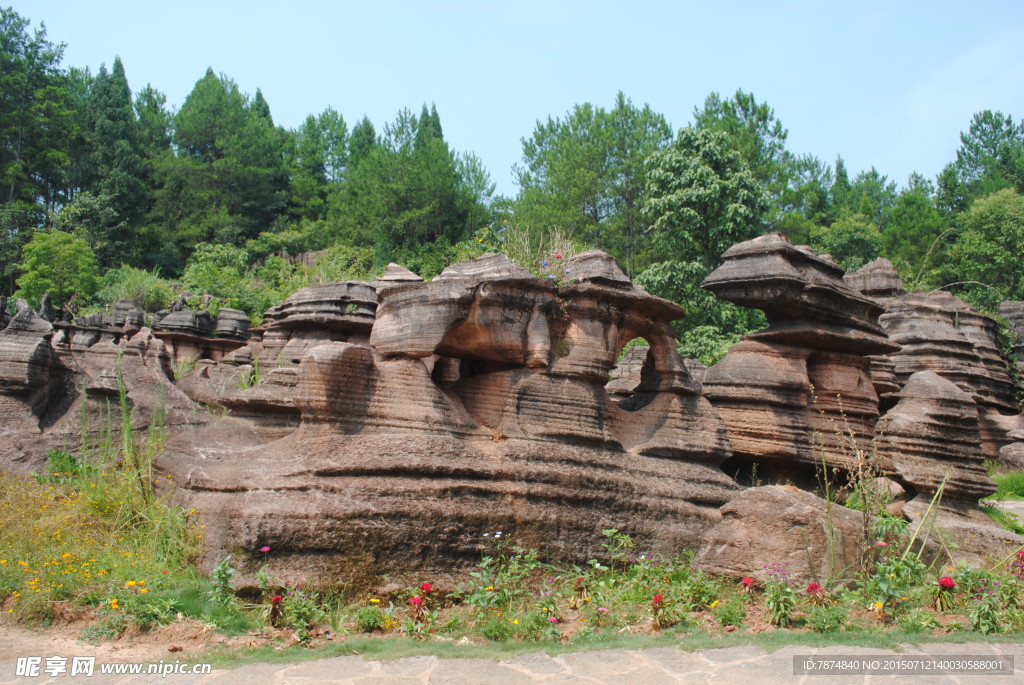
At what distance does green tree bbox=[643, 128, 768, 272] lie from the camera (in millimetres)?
Answer: 19453

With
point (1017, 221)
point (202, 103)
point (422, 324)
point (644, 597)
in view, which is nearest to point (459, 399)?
point (422, 324)

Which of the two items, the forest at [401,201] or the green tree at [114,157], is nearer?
the forest at [401,201]

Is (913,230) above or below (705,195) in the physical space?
above

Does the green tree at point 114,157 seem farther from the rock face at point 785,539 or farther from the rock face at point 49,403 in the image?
the rock face at point 785,539

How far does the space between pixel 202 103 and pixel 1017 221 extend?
46.3 meters

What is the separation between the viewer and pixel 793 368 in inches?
307

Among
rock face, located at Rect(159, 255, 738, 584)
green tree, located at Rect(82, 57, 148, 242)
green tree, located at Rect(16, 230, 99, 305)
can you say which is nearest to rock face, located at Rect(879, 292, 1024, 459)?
rock face, located at Rect(159, 255, 738, 584)

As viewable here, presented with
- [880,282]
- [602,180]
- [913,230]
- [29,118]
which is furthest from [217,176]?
[880,282]

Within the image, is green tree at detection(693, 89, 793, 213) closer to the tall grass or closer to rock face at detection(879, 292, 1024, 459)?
rock face at detection(879, 292, 1024, 459)

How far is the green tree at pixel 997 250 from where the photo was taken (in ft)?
94.6

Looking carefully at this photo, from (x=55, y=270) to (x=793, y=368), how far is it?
30909 mm

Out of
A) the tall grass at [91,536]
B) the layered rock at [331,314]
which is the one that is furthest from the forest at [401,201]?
the tall grass at [91,536]

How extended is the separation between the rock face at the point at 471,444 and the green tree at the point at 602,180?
75.4ft

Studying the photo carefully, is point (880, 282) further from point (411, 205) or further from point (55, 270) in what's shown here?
point (55, 270)
